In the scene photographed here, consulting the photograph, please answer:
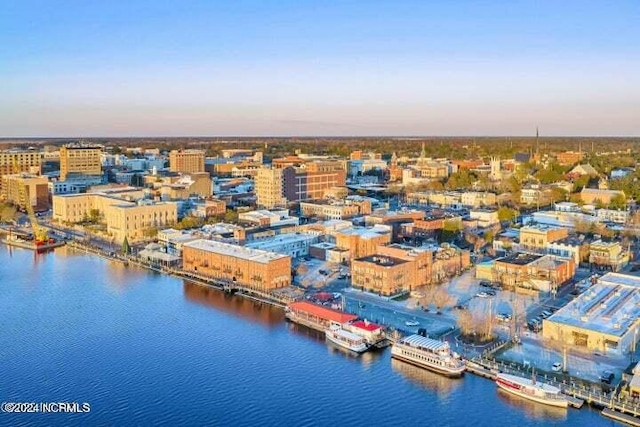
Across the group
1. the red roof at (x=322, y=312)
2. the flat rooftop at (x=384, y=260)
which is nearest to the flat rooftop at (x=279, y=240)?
the flat rooftop at (x=384, y=260)

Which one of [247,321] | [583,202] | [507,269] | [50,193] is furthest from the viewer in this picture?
[50,193]

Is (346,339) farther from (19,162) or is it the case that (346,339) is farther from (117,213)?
(19,162)

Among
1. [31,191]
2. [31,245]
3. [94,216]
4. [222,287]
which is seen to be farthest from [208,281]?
[31,191]

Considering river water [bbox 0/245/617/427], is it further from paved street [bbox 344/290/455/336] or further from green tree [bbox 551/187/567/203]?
green tree [bbox 551/187/567/203]

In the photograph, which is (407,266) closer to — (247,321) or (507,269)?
(507,269)

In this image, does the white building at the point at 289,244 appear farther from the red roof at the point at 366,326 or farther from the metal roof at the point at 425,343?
the metal roof at the point at 425,343

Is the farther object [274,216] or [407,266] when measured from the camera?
[274,216]

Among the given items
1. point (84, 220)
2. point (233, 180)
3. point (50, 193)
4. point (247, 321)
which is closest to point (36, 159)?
point (50, 193)

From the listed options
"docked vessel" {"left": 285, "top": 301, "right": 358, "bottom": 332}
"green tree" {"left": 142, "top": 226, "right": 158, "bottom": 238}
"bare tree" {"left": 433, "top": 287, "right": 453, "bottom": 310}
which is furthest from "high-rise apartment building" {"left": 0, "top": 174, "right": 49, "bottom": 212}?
"bare tree" {"left": 433, "top": 287, "right": 453, "bottom": 310}
